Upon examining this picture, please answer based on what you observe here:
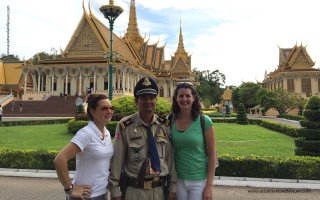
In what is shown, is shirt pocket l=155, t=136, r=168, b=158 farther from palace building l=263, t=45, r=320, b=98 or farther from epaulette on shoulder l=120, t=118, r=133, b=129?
palace building l=263, t=45, r=320, b=98

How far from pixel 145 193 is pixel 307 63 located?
5244cm

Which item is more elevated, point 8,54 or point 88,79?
point 8,54

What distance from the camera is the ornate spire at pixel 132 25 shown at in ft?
180

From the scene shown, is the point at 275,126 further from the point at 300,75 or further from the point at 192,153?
the point at 300,75

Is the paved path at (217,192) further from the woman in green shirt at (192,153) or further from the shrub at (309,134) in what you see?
the woman in green shirt at (192,153)

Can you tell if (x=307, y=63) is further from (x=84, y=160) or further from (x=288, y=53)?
(x=84, y=160)

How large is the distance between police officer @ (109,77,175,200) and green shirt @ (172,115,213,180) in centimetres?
12

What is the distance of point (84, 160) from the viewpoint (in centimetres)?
264

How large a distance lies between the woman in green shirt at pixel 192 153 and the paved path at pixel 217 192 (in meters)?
2.77

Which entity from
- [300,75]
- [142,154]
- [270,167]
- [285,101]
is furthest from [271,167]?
[300,75]

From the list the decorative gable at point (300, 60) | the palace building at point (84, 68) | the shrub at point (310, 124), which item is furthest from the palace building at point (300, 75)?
the shrub at point (310, 124)

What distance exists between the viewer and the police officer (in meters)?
2.75

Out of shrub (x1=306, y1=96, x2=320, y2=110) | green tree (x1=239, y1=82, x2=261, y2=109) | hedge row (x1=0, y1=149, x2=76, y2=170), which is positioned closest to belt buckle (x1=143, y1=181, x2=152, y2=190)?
hedge row (x1=0, y1=149, x2=76, y2=170)

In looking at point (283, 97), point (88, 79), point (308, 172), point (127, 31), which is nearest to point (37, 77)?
point (88, 79)
